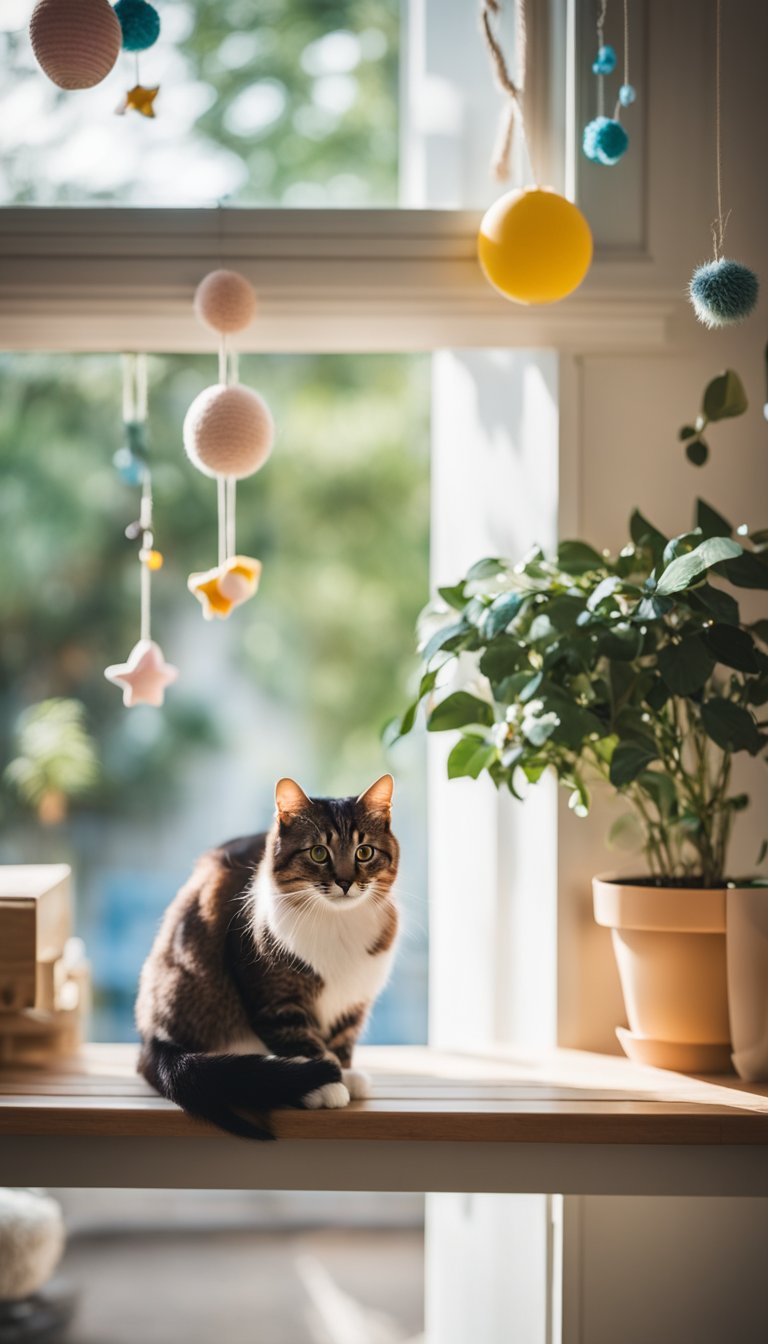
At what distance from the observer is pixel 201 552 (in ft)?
8.66

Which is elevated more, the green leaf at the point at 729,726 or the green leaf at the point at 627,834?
the green leaf at the point at 729,726

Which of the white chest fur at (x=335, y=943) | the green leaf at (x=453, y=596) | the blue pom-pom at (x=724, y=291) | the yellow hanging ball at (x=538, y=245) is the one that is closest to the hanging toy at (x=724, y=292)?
the blue pom-pom at (x=724, y=291)

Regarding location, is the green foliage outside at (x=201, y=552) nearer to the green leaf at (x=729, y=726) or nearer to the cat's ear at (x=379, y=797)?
the cat's ear at (x=379, y=797)

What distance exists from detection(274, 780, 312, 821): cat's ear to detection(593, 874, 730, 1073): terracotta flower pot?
36 cm

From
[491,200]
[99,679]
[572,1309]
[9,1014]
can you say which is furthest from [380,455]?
[572,1309]

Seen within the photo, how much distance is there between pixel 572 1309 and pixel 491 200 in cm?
139

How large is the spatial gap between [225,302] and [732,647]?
0.69 meters

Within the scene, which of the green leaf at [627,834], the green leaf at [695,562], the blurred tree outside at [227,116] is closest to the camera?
the green leaf at [695,562]

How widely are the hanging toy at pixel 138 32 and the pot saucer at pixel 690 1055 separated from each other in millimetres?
1193

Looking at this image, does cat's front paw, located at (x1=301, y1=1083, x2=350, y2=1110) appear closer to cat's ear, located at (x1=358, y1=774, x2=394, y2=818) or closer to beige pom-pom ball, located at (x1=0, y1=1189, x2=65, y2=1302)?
cat's ear, located at (x1=358, y1=774, x2=394, y2=818)

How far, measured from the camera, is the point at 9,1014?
124 cm

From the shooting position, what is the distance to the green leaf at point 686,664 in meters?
1.02

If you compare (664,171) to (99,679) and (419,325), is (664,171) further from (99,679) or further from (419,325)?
(99,679)

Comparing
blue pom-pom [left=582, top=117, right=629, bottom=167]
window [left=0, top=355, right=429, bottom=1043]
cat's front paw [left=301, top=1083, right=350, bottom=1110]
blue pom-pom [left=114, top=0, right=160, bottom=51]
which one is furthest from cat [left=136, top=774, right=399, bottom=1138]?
window [left=0, top=355, right=429, bottom=1043]
